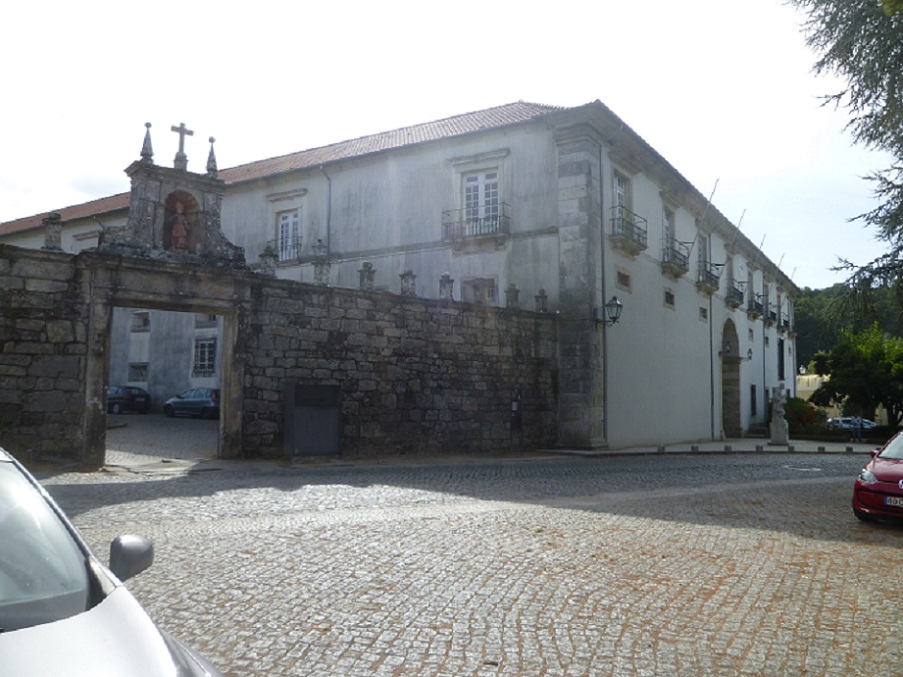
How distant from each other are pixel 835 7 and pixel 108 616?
46.0 ft

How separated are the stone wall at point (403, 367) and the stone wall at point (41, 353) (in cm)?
301

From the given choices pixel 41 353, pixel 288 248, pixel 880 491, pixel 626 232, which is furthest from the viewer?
pixel 288 248

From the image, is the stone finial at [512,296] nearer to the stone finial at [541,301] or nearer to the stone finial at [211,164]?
the stone finial at [541,301]

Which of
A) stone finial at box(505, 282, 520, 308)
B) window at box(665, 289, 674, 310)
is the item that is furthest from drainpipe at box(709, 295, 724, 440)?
stone finial at box(505, 282, 520, 308)

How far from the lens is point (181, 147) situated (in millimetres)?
15125

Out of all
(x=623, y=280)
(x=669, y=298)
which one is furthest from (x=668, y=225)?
(x=623, y=280)

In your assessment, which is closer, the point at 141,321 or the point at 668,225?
the point at 668,225

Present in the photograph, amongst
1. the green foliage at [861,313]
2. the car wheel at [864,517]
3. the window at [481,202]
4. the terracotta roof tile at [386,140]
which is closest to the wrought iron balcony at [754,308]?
the terracotta roof tile at [386,140]

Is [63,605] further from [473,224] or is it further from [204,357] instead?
[204,357]

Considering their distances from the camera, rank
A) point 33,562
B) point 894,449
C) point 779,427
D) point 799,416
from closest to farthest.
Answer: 1. point 33,562
2. point 894,449
3. point 779,427
4. point 799,416

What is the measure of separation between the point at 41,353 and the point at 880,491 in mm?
12161

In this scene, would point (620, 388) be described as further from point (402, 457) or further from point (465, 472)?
point (465, 472)

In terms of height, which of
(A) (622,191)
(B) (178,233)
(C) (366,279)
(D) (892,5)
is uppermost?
(A) (622,191)

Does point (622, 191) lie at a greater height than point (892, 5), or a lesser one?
greater
